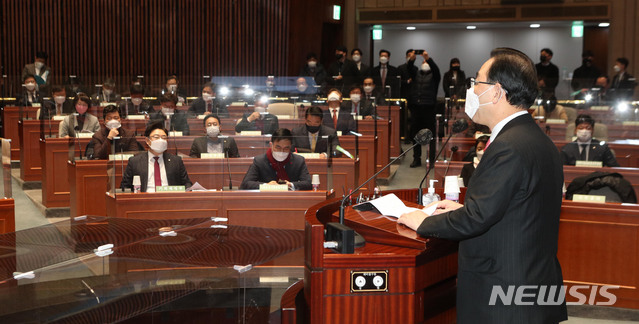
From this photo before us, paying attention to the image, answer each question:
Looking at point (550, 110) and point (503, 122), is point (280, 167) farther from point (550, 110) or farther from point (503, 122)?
point (550, 110)

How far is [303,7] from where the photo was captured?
14.0 meters

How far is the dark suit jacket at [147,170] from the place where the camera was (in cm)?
508

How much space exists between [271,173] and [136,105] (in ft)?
15.2

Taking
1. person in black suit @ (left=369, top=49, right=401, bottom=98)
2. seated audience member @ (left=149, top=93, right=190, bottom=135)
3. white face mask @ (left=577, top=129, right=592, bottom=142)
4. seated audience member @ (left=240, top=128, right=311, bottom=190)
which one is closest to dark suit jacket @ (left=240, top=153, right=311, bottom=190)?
seated audience member @ (left=240, top=128, right=311, bottom=190)

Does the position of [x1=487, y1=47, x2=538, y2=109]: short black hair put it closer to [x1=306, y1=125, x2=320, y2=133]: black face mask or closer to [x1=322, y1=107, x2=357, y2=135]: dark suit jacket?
[x1=306, y1=125, x2=320, y2=133]: black face mask

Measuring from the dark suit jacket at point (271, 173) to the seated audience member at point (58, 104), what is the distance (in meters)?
3.46

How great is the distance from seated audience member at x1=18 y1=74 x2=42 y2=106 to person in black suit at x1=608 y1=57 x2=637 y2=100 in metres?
8.08

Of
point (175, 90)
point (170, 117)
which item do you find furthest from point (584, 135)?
point (175, 90)

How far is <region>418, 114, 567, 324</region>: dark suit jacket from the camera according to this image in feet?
6.64

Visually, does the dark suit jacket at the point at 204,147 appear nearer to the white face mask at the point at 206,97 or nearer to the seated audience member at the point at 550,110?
the white face mask at the point at 206,97

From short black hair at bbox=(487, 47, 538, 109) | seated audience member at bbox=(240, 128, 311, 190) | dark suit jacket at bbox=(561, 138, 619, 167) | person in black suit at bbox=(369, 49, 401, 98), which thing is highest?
person in black suit at bbox=(369, 49, 401, 98)

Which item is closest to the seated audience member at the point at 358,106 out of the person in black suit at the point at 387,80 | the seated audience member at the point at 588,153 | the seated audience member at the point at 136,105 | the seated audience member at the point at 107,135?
the person in black suit at the point at 387,80

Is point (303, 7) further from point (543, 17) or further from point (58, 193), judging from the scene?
point (58, 193)

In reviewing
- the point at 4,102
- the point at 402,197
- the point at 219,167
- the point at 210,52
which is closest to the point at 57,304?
the point at 402,197
